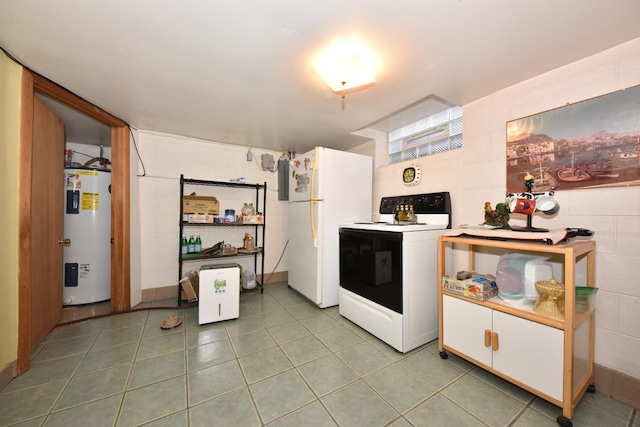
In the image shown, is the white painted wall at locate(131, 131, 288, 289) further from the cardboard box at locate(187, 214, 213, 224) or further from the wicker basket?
the wicker basket

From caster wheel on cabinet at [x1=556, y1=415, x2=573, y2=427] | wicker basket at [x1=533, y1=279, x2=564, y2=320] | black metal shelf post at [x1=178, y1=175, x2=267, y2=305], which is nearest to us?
caster wheel on cabinet at [x1=556, y1=415, x2=573, y2=427]

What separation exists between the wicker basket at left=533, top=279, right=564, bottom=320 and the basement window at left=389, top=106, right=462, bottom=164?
142 centimetres

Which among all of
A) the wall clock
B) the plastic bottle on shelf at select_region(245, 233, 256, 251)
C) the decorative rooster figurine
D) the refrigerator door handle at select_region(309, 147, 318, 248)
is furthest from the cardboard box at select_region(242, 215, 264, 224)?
the decorative rooster figurine

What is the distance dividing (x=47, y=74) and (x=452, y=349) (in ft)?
11.5

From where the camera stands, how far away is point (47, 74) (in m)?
1.68

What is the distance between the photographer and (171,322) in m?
2.20

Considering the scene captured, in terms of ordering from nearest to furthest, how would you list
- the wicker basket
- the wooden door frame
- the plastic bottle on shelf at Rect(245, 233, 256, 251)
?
the wicker basket < the wooden door frame < the plastic bottle on shelf at Rect(245, 233, 256, 251)

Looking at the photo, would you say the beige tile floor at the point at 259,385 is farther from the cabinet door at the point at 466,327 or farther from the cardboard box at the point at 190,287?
the cardboard box at the point at 190,287

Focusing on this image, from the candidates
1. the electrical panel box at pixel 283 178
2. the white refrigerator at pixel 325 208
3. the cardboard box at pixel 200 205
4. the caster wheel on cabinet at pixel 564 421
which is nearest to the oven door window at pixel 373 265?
the white refrigerator at pixel 325 208

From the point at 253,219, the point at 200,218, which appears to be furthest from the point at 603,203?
the point at 200,218

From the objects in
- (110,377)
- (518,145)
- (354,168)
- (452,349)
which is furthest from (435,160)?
(110,377)

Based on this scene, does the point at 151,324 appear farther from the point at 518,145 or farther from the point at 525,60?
the point at 525,60

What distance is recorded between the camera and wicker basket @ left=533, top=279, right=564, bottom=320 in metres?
1.23

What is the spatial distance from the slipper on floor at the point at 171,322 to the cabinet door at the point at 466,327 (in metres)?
2.32
